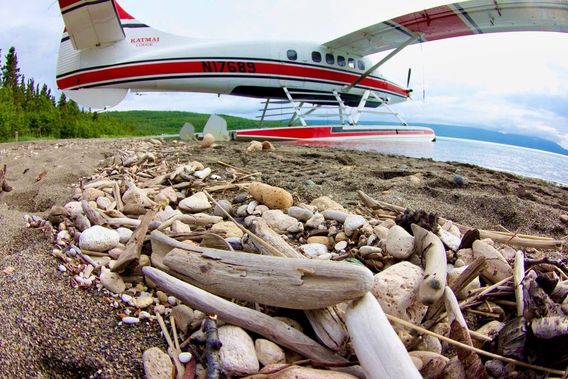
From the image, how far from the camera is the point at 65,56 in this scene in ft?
28.1

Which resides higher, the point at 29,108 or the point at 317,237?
the point at 29,108

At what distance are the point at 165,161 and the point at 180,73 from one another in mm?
5704

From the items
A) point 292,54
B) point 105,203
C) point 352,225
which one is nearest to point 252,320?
point 352,225

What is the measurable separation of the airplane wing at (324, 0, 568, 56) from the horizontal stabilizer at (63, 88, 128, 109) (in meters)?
5.63

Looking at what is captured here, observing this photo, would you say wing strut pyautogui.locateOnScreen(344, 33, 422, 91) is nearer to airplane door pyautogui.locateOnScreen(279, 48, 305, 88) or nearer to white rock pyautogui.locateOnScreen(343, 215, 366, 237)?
airplane door pyautogui.locateOnScreen(279, 48, 305, 88)

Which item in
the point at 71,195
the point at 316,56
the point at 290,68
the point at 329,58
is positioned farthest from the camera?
the point at 329,58

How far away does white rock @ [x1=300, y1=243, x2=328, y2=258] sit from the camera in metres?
1.50

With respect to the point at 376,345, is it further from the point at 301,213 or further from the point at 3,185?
the point at 3,185

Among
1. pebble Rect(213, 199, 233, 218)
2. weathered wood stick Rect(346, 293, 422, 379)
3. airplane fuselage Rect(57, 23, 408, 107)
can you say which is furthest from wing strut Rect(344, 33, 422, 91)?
weathered wood stick Rect(346, 293, 422, 379)

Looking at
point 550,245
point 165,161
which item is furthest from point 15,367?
point 165,161

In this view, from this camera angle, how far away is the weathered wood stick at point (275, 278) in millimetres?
1026

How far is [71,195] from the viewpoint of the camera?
2.38m

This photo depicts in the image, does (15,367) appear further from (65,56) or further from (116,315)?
(65,56)

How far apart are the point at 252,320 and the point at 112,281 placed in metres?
0.55
